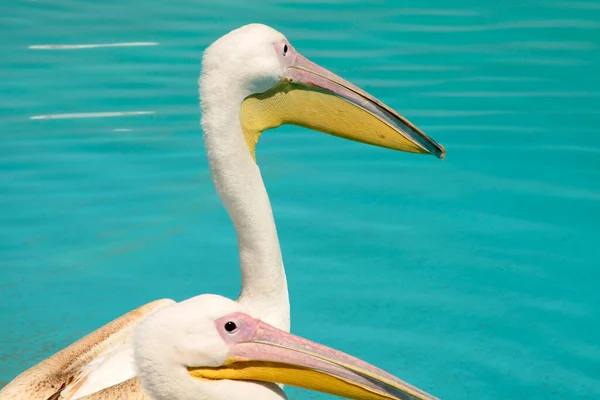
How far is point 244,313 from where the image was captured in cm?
279

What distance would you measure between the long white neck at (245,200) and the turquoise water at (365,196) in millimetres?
847

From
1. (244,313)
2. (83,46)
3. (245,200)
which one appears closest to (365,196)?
(245,200)

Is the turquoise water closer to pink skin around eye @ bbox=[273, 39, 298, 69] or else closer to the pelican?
the pelican

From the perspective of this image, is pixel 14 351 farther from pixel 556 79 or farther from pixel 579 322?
pixel 556 79

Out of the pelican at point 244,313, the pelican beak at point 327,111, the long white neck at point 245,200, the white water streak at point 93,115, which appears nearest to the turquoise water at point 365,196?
the white water streak at point 93,115

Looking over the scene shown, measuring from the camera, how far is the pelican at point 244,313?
107 inches

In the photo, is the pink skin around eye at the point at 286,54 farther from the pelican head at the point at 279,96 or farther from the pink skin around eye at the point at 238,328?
the pink skin around eye at the point at 238,328

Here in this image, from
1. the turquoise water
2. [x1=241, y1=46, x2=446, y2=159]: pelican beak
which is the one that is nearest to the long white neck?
[x1=241, y1=46, x2=446, y2=159]: pelican beak

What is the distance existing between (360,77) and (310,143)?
1224 millimetres

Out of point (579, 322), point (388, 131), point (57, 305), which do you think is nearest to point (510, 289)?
point (579, 322)

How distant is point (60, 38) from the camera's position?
9.27m

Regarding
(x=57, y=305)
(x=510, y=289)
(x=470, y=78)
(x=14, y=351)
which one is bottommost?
(x=14, y=351)

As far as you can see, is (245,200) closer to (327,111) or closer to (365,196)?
(327,111)

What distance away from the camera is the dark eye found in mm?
2753
